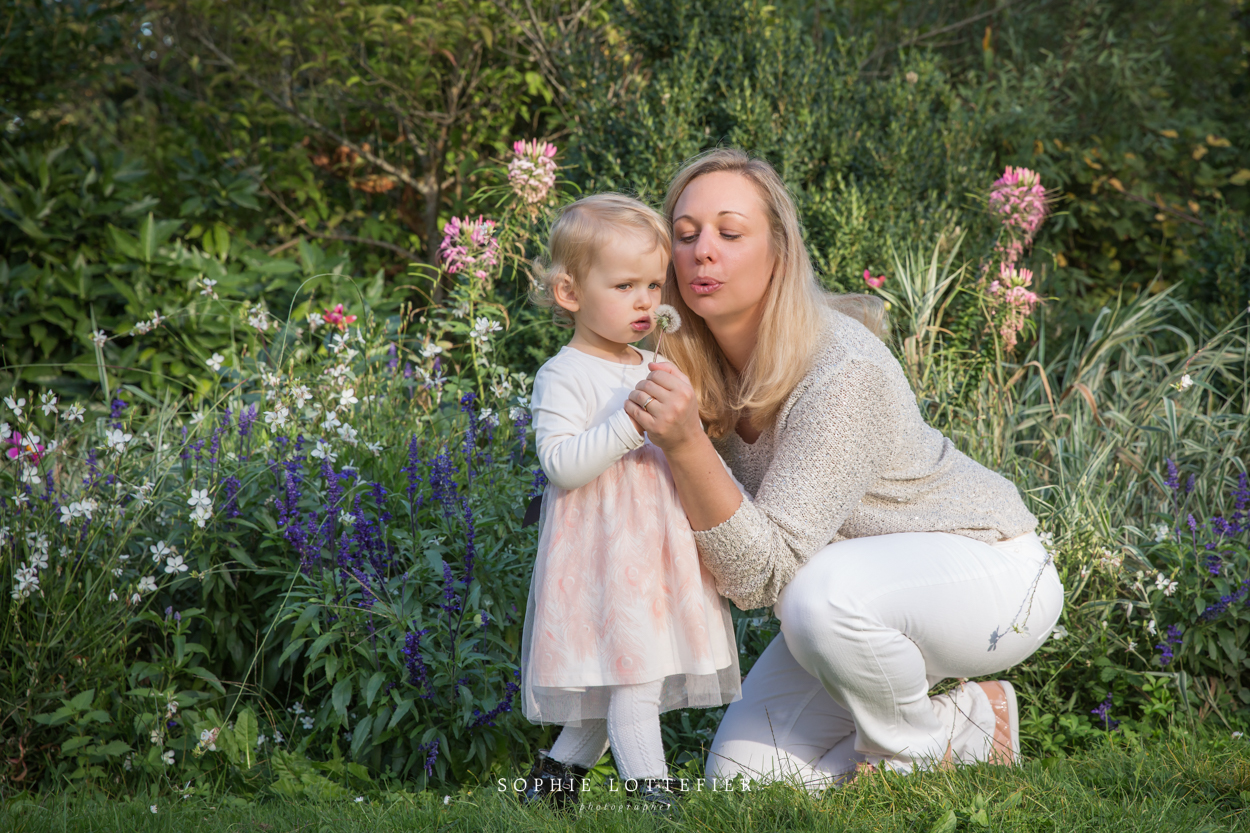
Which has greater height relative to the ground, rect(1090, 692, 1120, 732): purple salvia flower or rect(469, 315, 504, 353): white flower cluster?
rect(469, 315, 504, 353): white flower cluster

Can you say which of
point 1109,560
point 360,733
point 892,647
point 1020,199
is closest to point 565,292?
Result: point 892,647

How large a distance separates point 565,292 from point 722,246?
379mm

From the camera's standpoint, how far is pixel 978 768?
7.55 ft

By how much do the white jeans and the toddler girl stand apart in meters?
0.23

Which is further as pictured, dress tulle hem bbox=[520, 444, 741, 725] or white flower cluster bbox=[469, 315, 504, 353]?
white flower cluster bbox=[469, 315, 504, 353]

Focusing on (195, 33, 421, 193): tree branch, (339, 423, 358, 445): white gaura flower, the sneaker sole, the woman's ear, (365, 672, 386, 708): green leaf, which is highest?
(195, 33, 421, 193): tree branch

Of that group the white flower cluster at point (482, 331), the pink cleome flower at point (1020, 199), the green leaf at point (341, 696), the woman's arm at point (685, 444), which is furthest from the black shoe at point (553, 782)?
the pink cleome flower at point (1020, 199)

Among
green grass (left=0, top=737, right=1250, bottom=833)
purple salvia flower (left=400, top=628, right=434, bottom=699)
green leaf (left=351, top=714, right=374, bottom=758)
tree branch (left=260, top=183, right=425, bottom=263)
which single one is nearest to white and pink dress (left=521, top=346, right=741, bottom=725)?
green grass (left=0, top=737, right=1250, bottom=833)

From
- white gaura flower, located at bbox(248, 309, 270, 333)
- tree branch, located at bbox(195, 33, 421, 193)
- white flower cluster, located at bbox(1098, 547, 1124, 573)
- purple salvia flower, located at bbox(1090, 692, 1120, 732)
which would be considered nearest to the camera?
purple salvia flower, located at bbox(1090, 692, 1120, 732)

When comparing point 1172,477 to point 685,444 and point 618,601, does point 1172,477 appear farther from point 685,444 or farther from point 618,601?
point 618,601

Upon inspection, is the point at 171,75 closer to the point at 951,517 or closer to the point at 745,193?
the point at 745,193

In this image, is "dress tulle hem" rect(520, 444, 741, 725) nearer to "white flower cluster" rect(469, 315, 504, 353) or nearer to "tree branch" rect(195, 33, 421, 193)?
"white flower cluster" rect(469, 315, 504, 353)

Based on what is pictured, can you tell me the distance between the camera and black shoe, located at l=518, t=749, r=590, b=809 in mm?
2215

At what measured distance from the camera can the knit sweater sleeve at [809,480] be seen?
2168 mm
